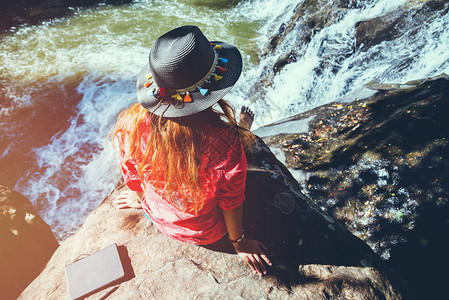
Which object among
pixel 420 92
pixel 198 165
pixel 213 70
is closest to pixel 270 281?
pixel 198 165

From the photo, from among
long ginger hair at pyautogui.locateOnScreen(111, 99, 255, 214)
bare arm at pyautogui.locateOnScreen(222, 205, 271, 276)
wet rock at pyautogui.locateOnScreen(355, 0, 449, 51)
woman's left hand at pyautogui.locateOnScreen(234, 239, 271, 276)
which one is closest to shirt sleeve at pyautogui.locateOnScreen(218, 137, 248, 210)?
long ginger hair at pyautogui.locateOnScreen(111, 99, 255, 214)

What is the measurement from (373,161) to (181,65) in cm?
329

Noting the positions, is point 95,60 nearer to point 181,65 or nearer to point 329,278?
point 181,65

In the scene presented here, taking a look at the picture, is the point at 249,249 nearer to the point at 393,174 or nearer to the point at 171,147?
the point at 171,147

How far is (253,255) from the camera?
2195 millimetres

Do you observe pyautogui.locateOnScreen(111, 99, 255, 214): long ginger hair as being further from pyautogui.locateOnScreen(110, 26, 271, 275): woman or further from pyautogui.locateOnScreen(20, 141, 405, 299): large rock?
pyautogui.locateOnScreen(20, 141, 405, 299): large rock

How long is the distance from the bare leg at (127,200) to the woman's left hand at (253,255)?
127cm

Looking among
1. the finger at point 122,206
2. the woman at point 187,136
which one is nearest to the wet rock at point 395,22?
the woman at point 187,136

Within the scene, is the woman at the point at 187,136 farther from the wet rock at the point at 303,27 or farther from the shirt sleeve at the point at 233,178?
the wet rock at the point at 303,27

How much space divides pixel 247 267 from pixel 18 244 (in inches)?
120

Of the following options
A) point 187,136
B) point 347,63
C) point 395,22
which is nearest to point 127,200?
point 187,136

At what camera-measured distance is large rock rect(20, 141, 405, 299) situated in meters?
2.09

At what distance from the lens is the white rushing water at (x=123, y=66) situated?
18.0 ft

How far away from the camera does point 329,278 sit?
→ 216 cm
